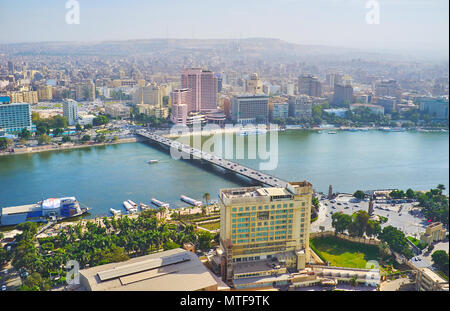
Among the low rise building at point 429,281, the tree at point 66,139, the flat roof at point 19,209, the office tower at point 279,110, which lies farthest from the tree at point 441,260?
the office tower at point 279,110

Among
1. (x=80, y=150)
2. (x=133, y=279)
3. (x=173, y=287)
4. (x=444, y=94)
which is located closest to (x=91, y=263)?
(x=133, y=279)

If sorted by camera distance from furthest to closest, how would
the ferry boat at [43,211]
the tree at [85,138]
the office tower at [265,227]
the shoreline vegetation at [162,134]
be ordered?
the tree at [85,138] → the shoreline vegetation at [162,134] → the ferry boat at [43,211] → the office tower at [265,227]

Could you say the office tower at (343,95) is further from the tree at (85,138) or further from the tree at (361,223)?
the tree at (361,223)

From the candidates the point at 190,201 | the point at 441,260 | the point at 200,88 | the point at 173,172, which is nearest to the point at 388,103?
the point at 200,88

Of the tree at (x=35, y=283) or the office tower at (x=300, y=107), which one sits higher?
the office tower at (x=300, y=107)

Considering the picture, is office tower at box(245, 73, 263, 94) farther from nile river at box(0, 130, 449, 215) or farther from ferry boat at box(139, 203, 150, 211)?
ferry boat at box(139, 203, 150, 211)

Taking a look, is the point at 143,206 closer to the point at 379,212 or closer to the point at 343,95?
the point at 379,212

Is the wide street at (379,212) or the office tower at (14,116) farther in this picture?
the office tower at (14,116)

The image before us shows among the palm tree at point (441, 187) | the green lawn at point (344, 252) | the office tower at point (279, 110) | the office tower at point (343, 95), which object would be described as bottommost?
the green lawn at point (344, 252)
